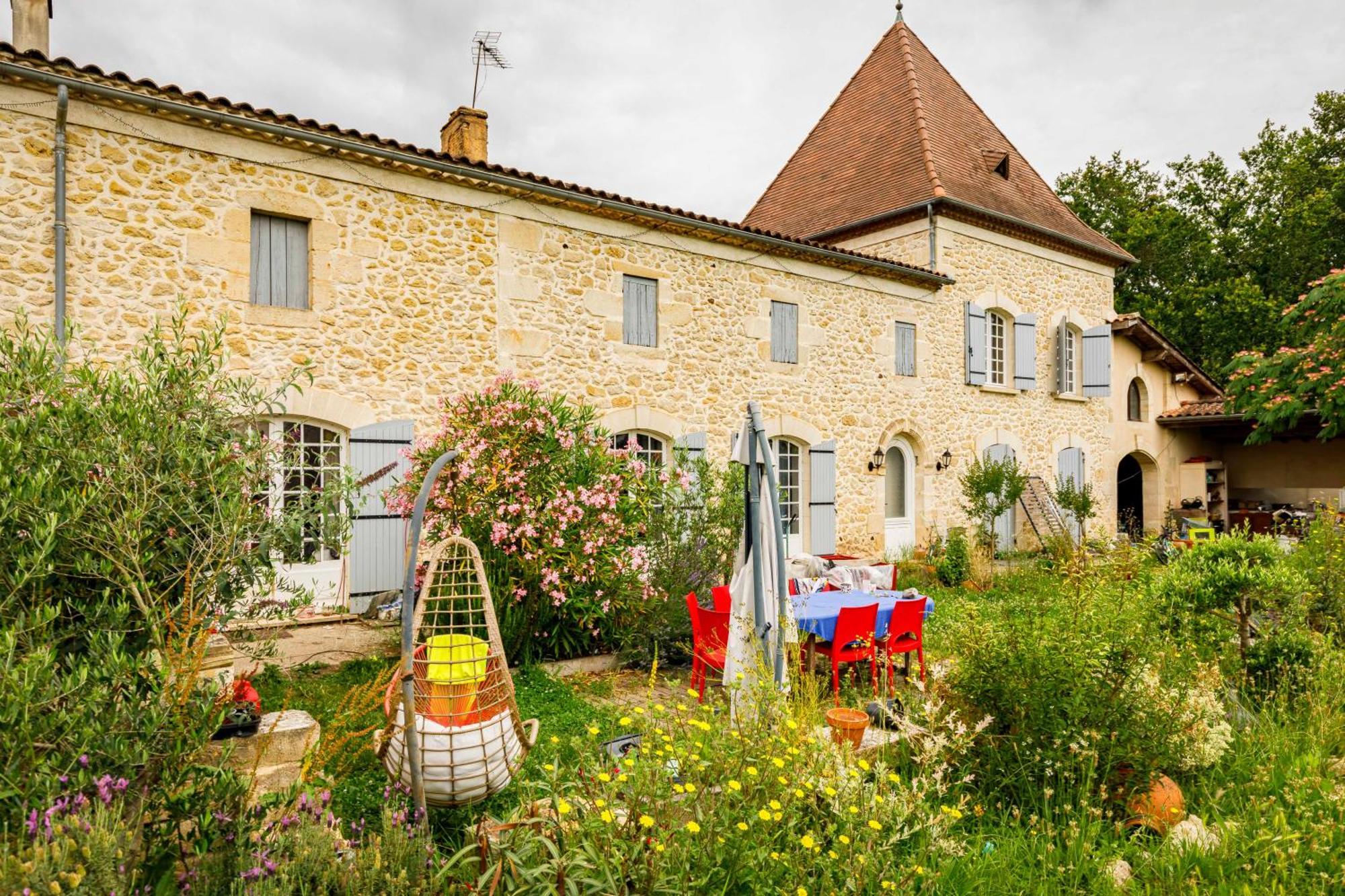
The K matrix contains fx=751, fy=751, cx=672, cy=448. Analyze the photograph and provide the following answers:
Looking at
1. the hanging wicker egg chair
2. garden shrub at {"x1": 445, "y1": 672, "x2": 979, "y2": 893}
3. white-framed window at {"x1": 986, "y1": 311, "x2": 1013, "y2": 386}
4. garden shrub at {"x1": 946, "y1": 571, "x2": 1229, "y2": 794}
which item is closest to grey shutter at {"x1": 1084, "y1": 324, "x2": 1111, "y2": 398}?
white-framed window at {"x1": 986, "y1": 311, "x2": 1013, "y2": 386}

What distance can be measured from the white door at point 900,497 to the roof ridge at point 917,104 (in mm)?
4017

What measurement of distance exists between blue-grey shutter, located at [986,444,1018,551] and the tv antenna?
374 inches

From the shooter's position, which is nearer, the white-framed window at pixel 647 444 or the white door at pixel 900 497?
the white-framed window at pixel 647 444

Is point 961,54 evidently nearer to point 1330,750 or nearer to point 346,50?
point 346,50

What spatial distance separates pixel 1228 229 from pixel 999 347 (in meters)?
12.8

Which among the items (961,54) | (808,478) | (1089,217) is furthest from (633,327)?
(1089,217)

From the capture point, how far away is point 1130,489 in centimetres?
1700

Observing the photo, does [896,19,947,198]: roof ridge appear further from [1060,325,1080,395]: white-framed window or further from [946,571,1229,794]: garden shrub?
[946,571,1229,794]: garden shrub

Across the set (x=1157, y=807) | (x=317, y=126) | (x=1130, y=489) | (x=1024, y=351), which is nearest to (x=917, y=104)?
(x=1024, y=351)

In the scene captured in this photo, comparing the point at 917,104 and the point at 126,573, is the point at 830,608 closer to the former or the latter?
the point at 126,573

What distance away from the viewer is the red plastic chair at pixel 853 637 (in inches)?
198

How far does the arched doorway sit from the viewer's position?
16.2m

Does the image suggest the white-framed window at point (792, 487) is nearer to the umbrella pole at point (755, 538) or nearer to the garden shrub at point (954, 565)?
the garden shrub at point (954, 565)

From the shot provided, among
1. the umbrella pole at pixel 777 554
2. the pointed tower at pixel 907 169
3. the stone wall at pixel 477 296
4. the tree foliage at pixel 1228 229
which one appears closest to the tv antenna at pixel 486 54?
the stone wall at pixel 477 296
